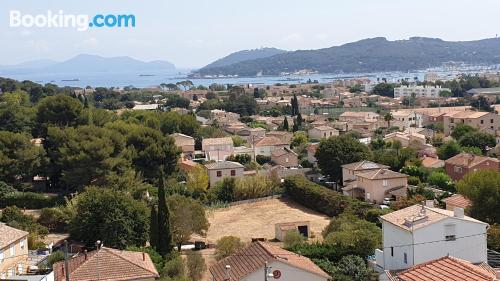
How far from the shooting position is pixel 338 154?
3838cm

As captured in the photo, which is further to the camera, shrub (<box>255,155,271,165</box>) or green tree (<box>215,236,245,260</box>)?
shrub (<box>255,155,271,165</box>)

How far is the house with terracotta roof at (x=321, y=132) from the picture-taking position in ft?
196

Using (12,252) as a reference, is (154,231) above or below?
above

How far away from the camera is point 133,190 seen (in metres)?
32.7

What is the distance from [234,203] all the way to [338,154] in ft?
23.1

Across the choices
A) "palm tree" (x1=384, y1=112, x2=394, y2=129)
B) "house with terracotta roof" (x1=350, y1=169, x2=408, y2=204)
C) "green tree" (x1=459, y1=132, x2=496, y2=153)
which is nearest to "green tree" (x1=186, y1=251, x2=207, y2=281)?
"house with terracotta roof" (x1=350, y1=169, x2=408, y2=204)

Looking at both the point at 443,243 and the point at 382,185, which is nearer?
the point at 443,243

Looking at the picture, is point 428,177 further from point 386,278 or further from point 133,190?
point 386,278

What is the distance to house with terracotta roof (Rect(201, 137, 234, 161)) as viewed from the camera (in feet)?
160

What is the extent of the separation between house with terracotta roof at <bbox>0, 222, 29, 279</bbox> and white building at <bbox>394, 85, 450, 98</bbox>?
109m

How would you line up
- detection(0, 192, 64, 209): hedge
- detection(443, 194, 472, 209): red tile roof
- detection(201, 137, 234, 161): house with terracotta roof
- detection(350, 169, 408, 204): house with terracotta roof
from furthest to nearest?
detection(201, 137, 234, 161): house with terracotta roof
detection(350, 169, 408, 204): house with terracotta roof
detection(0, 192, 64, 209): hedge
detection(443, 194, 472, 209): red tile roof

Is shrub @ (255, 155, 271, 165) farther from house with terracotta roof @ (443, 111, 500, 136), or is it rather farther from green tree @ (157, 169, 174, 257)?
green tree @ (157, 169, 174, 257)

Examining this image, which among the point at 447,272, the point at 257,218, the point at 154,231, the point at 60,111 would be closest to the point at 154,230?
the point at 154,231

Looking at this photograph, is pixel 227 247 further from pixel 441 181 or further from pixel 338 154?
pixel 441 181
